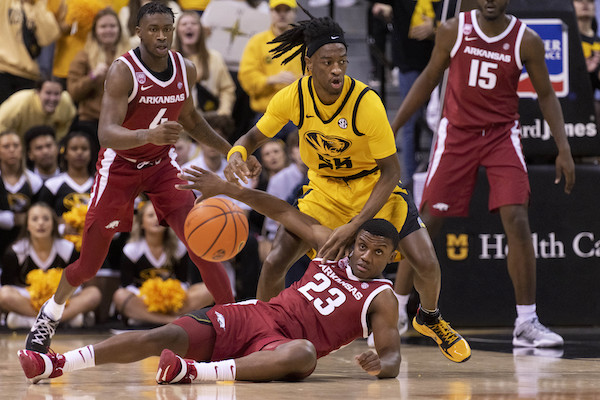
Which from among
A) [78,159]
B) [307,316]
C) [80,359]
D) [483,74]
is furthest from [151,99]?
[78,159]

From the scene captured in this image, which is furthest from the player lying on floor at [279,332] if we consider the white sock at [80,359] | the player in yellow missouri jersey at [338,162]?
the player in yellow missouri jersey at [338,162]

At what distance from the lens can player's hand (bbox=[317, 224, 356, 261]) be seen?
489 centimetres

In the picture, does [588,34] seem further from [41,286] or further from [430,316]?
[41,286]

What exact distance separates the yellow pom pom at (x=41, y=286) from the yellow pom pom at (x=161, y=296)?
68cm

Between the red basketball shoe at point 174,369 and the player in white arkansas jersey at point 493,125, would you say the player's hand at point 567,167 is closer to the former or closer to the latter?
the player in white arkansas jersey at point 493,125

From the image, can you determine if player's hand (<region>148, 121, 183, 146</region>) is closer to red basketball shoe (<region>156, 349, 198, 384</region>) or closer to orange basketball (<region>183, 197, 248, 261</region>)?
orange basketball (<region>183, 197, 248, 261</region>)

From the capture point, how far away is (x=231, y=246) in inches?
205

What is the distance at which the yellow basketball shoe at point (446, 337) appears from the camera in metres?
5.25

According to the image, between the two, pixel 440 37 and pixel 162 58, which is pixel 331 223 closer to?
pixel 162 58

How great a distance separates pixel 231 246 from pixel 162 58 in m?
1.17

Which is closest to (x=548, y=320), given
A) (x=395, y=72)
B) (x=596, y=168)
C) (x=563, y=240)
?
(x=563, y=240)

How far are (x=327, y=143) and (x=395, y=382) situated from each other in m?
1.36

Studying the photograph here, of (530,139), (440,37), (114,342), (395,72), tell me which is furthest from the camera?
(395,72)

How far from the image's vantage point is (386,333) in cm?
466
